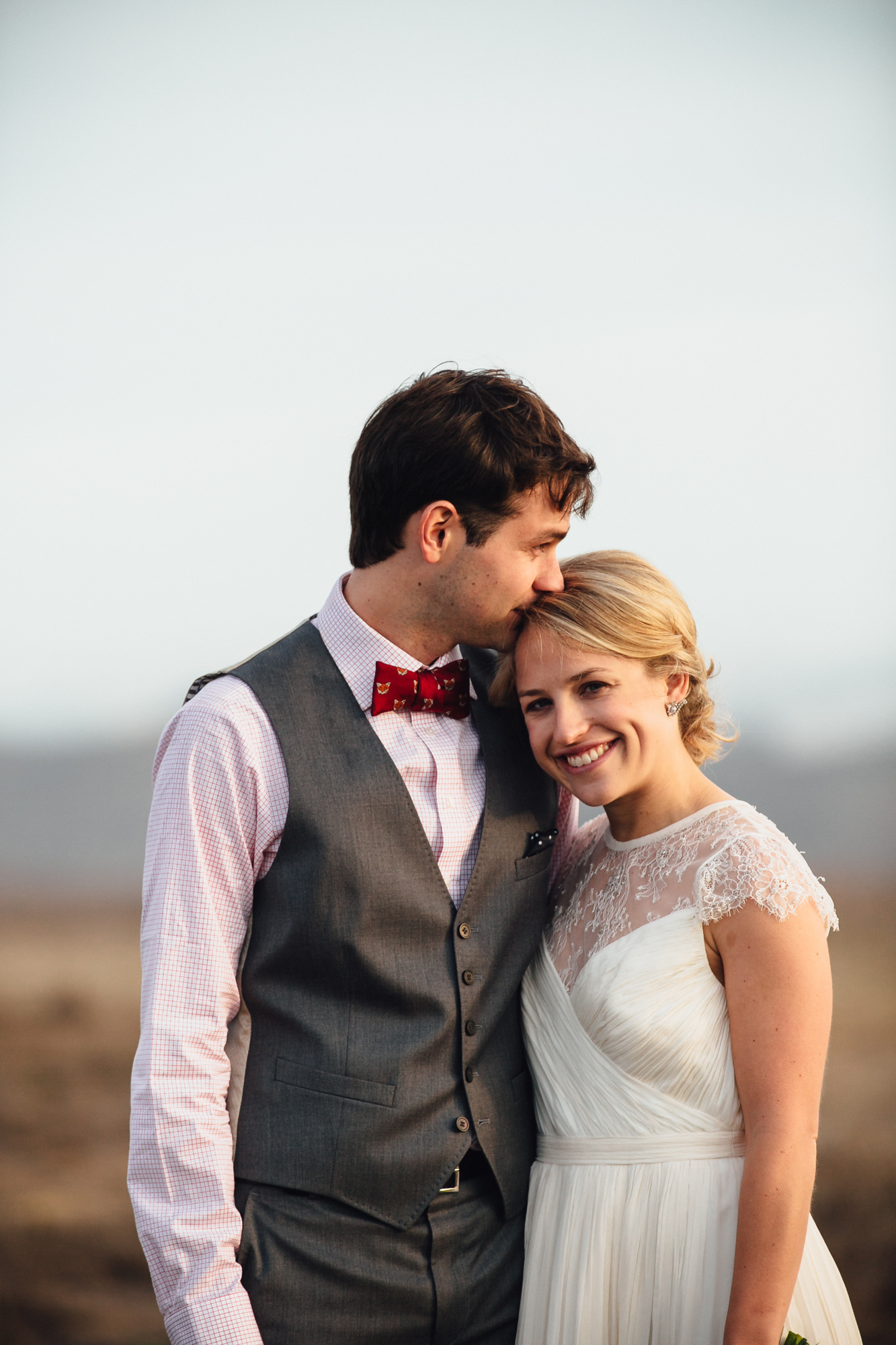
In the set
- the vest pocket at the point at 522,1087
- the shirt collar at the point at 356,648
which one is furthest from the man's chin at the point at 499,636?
the vest pocket at the point at 522,1087

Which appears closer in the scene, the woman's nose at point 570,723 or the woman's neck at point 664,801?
the woman's nose at point 570,723

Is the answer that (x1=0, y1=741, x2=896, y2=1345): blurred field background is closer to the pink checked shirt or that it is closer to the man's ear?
the pink checked shirt

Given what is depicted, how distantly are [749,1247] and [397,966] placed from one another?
64 centimetres

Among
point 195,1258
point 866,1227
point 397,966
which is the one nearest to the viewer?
point 195,1258

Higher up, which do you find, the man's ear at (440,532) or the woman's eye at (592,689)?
the man's ear at (440,532)

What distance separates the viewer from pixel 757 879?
1705 mm

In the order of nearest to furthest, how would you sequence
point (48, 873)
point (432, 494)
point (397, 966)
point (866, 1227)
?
point (397, 966) < point (432, 494) < point (866, 1227) < point (48, 873)

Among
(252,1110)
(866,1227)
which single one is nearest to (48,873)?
(866,1227)

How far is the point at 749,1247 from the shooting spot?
64.2 inches

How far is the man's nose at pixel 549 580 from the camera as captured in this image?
1928 mm

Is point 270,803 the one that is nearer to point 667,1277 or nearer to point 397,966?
point 397,966

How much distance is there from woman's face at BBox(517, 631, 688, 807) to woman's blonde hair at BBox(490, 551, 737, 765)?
1.0 inches

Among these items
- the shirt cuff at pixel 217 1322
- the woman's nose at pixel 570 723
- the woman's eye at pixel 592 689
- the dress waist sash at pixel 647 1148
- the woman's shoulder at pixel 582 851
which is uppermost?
the woman's eye at pixel 592 689

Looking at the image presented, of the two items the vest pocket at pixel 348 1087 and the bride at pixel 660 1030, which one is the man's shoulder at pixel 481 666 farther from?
the vest pocket at pixel 348 1087
